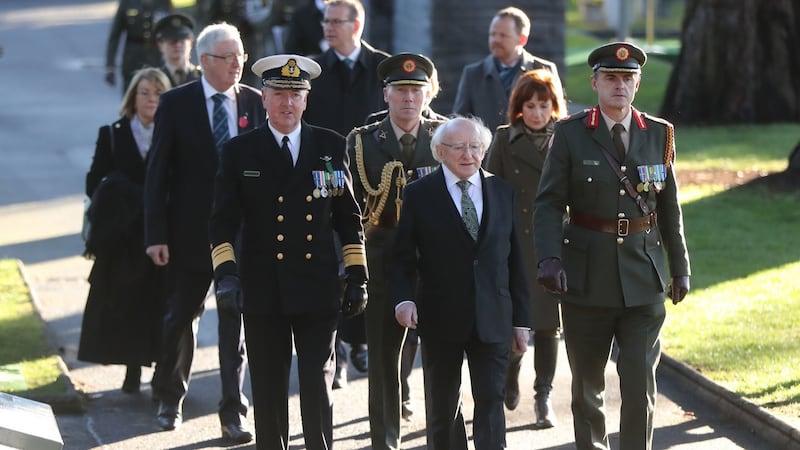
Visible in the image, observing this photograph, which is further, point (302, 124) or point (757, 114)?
point (757, 114)

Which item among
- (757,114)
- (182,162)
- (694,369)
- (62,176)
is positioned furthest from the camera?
(757,114)

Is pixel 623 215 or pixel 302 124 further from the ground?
pixel 302 124

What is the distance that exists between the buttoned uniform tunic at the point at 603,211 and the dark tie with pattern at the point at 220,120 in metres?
2.17

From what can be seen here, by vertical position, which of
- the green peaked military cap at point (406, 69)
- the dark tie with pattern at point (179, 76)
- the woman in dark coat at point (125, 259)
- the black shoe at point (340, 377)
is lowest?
the black shoe at point (340, 377)

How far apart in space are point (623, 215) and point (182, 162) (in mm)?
2684

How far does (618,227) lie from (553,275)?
0.39 metres

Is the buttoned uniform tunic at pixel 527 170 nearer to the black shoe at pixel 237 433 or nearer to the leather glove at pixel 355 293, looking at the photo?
the black shoe at pixel 237 433

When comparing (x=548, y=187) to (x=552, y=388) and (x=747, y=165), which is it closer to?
(x=552, y=388)

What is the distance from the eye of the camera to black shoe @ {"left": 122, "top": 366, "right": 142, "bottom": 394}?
31.7 feet

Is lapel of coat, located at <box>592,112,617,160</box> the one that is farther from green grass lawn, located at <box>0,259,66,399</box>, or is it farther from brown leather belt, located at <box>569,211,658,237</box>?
green grass lawn, located at <box>0,259,66,399</box>

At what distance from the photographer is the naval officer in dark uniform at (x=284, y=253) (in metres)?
7.01

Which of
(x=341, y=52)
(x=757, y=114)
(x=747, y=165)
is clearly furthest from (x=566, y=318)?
(x=757, y=114)

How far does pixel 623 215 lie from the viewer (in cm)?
716

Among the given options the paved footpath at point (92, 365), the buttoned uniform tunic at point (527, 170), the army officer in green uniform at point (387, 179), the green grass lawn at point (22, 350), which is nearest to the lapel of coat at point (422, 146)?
the army officer in green uniform at point (387, 179)
